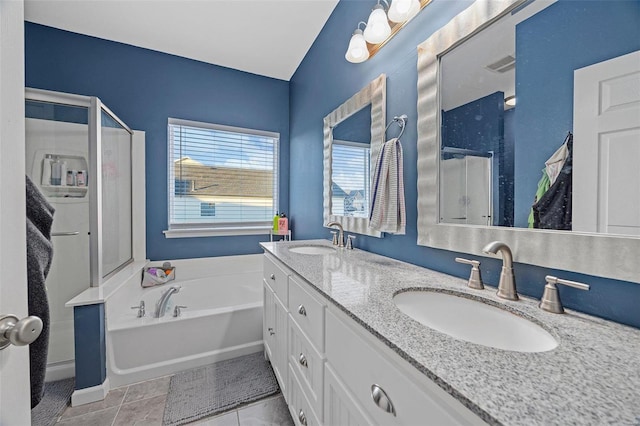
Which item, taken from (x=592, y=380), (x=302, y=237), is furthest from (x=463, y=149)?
(x=302, y=237)

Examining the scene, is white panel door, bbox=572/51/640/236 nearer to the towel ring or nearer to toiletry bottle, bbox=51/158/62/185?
the towel ring

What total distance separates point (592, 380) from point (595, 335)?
22 cm

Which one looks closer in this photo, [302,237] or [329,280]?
[329,280]

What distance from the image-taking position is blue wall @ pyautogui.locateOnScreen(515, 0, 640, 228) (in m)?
0.62

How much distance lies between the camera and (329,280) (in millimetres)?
980

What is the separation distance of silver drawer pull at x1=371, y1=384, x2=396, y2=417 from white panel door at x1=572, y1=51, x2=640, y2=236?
2.12 feet

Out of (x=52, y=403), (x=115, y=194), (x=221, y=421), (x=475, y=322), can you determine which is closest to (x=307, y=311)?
(x=475, y=322)

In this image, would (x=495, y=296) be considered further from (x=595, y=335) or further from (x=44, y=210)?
(x=44, y=210)

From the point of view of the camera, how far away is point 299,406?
3.70 feet

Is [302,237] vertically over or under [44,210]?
under

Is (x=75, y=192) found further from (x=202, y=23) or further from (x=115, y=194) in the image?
(x=202, y=23)

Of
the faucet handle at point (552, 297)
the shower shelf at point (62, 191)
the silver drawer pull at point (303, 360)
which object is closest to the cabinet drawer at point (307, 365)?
the silver drawer pull at point (303, 360)

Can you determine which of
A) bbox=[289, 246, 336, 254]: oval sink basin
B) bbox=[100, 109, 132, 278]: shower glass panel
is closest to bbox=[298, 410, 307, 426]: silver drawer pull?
bbox=[289, 246, 336, 254]: oval sink basin

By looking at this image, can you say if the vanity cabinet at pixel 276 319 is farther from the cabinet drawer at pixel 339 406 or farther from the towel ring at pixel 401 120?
the towel ring at pixel 401 120
